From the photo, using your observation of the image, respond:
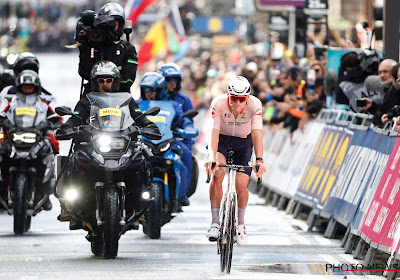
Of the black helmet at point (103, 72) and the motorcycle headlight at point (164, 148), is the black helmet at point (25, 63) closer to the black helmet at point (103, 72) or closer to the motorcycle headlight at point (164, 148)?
the motorcycle headlight at point (164, 148)

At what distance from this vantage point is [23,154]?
1678cm

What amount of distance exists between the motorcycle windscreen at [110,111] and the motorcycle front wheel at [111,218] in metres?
0.75

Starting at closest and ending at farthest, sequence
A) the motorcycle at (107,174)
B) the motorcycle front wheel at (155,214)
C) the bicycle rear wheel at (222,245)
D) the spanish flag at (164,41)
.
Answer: the bicycle rear wheel at (222,245) < the motorcycle at (107,174) < the motorcycle front wheel at (155,214) < the spanish flag at (164,41)

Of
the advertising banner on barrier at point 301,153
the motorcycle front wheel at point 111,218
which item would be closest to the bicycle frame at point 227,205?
the motorcycle front wheel at point 111,218

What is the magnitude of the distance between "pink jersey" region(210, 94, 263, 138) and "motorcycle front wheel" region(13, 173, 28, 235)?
12.3 feet

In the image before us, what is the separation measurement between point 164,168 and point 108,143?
2.78 meters

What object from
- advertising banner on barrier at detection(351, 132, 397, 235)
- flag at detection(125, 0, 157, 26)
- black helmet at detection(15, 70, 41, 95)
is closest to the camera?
advertising banner on barrier at detection(351, 132, 397, 235)

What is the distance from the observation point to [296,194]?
778 inches

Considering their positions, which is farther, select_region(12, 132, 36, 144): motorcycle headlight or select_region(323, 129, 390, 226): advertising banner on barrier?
select_region(12, 132, 36, 144): motorcycle headlight

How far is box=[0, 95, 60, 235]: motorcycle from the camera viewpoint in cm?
1669

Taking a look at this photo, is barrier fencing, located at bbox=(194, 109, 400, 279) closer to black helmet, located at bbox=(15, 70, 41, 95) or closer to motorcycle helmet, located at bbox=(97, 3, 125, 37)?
motorcycle helmet, located at bbox=(97, 3, 125, 37)

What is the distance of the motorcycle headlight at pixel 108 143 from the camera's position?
45.7ft

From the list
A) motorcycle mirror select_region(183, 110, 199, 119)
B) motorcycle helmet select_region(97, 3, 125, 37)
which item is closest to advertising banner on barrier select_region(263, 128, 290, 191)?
motorcycle mirror select_region(183, 110, 199, 119)

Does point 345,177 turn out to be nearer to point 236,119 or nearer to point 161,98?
point 161,98
